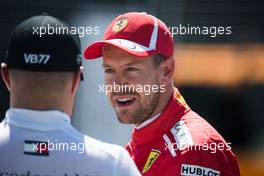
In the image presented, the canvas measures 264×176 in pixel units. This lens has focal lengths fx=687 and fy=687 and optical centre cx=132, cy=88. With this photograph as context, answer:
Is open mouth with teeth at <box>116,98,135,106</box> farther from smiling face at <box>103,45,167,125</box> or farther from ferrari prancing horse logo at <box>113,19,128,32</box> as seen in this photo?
ferrari prancing horse logo at <box>113,19,128,32</box>

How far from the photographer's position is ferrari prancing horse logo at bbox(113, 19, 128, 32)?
259cm

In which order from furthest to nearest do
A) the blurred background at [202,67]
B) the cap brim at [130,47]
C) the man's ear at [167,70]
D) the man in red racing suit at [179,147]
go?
the blurred background at [202,67]
the man's ear at [167,70]
the cap brim at [130,47]
the man in red racing suit at [179,147]

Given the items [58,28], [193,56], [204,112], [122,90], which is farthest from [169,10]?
[58,28]

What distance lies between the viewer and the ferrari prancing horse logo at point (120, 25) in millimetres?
2589

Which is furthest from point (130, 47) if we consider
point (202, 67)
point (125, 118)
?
point (202, 67)

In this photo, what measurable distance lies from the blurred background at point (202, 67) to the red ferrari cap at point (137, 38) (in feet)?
10.9

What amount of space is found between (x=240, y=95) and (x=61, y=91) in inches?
186

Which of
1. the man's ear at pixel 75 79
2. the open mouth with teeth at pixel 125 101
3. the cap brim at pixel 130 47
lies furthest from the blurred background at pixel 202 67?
the man's ear at pixel 75 79

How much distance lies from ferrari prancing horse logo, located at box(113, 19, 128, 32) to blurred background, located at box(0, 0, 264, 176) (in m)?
3.34

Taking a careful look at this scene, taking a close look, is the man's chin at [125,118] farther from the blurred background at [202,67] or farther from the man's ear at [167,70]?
the blurred background at [202,67]

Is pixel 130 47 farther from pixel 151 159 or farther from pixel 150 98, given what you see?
pixel 151 159

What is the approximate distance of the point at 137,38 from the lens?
2570 millimetres

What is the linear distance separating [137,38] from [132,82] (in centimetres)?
18

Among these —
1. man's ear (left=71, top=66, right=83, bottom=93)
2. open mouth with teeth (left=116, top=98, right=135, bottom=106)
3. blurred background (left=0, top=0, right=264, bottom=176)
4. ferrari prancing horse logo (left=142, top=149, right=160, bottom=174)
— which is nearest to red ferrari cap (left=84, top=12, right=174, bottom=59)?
open mouth with teeth (left=116, top=98, right=135, bottom=106)
